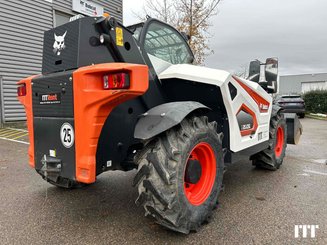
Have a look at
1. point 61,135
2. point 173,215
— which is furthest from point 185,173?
point 61,135

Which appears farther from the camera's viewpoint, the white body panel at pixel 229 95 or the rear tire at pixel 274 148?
the rear tire at pixel 274 148

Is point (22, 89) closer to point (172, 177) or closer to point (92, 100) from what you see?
point (92, 100)

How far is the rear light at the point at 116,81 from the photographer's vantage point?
2207 millimetres

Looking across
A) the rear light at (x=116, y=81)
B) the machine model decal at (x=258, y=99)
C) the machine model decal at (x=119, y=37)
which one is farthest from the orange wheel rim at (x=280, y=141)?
the rear light at (x=116, y=81)

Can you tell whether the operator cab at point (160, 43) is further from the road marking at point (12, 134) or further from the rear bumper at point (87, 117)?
the road marking at point (12, 134)

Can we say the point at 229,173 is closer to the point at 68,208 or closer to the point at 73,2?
the point at 68,208

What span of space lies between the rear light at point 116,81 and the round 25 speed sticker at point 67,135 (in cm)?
57

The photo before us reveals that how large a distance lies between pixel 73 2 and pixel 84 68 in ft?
38.0

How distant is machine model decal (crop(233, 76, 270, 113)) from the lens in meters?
3.75

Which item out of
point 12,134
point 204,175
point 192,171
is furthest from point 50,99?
point 12,134

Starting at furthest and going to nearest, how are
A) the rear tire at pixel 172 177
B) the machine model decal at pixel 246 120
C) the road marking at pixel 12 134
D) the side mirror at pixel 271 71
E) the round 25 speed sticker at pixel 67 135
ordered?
the road marking at pixel 12 134 < the side mirror at pixel 271 71 < the machine model decal at pixel 246 120 < the round 25 speed sticker at pixel 67 135 < the rear tire at pixel 172 177

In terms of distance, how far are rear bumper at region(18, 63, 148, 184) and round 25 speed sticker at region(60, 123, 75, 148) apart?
4cm

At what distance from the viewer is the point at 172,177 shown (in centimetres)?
243
